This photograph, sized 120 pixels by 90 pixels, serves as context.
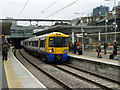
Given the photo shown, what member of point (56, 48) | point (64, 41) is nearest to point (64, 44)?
point (64, 41)

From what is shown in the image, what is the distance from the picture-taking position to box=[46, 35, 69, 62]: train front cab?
16.1 metres

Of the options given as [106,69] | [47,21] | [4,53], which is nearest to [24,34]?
[47,21]

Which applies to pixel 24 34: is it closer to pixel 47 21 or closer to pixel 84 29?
pixel 47 21

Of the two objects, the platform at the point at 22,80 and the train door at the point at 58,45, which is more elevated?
the train door at the point at 58,45

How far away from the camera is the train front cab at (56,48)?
1612 centimetres

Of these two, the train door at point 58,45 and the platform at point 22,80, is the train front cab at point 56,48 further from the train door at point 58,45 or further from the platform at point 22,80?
the platform at point 22,80

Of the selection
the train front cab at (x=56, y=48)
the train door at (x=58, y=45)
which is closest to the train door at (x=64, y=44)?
the train front cab at (x=56, y=48)

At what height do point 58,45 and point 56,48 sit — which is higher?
point 58,45

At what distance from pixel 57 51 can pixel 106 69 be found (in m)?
5.48

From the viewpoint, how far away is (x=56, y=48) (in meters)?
16.2

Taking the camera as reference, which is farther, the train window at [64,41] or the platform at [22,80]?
the train window at [64,41]

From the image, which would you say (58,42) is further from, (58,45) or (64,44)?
(64,44)

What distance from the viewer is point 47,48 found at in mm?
16188

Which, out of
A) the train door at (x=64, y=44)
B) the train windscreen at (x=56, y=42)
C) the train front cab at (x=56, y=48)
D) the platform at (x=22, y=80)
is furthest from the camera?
the train door at (x=64, y=44)
